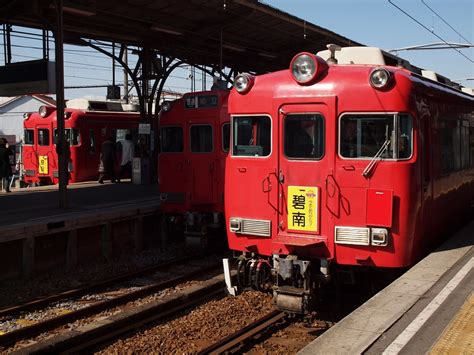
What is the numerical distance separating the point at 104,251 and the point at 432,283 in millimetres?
7617

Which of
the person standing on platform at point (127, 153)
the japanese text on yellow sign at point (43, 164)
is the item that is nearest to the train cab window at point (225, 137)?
the person standing on platform at point (127, 153)

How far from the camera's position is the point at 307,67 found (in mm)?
6531

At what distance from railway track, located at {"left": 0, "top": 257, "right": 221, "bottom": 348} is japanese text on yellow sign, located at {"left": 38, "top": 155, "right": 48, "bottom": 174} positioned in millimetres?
11768

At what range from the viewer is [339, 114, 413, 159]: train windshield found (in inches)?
242

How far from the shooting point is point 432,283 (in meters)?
5.59

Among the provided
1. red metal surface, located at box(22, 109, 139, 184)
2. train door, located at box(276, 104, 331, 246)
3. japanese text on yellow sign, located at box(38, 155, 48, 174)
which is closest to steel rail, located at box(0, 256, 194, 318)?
train door, located at box(276, 104, 331, 246)

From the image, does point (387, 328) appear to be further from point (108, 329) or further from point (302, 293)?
point (108, 329)

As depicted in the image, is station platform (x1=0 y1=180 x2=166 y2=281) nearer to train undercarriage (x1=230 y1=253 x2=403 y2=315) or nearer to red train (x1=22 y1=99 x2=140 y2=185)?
train undercarriage (x1=230 y1=253 x2=403 y2=315)

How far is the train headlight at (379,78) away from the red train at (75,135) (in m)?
15.4

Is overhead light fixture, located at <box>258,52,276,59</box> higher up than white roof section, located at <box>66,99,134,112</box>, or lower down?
higher up

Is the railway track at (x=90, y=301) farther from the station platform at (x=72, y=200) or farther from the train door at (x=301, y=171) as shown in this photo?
the train door at (x=301, y=171)

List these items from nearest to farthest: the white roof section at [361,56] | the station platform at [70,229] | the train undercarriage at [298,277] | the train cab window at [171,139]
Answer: the train undercarriage at [298,277] < the white roof section at [361,56] < the station platform at [70,229] < the train cab window at [171,139]

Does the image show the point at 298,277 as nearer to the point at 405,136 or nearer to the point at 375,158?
the point at 375,158

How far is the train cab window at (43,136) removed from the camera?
816 inches
